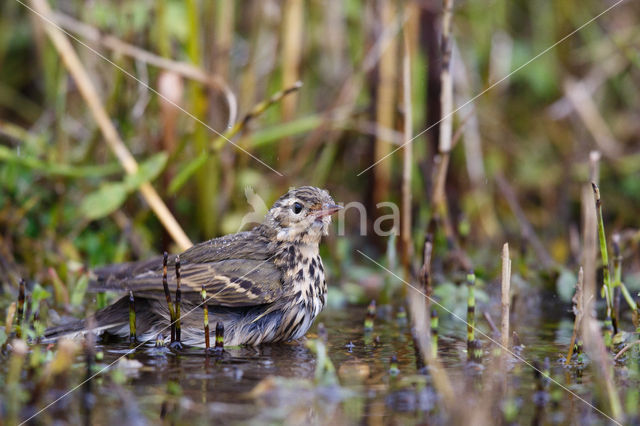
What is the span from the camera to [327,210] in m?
4.44

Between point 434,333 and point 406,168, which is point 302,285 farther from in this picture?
point 406,168

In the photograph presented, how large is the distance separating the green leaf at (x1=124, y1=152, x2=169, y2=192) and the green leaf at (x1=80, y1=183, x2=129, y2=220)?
0.07 m

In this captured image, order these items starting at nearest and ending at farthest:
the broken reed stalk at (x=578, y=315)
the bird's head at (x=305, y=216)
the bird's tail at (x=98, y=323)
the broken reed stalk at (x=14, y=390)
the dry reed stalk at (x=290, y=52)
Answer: the broken reed stalk at (x=14, y=390) < the broken reed stalk at (x=578, y=315) < the bird's tail at (x=98, y=323) < the bird's head at (x=305, y=216) < the dry reed stalk at (x=290, y=52)

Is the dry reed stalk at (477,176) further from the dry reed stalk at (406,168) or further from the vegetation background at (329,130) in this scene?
the dry reed stalk at (406,168)

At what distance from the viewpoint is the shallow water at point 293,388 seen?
281 centimetres

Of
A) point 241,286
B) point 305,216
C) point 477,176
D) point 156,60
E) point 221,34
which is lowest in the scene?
point 241,286

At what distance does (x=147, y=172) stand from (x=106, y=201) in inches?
14.4

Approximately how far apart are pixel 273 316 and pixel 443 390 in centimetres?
160

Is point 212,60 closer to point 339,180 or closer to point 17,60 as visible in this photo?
point 339,180

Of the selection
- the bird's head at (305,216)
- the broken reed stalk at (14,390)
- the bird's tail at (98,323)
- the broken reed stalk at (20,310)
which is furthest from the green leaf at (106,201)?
the broken reed stalk at (14,390)

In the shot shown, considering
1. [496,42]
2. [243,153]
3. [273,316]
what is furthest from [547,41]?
[273,316]

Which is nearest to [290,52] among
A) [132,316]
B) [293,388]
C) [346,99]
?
[346,99]

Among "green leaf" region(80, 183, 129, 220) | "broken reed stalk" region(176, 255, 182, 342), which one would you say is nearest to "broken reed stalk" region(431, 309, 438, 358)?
"broken reed stalk" region(176, 255, 182, 342)

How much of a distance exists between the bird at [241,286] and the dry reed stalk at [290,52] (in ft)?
6.53
